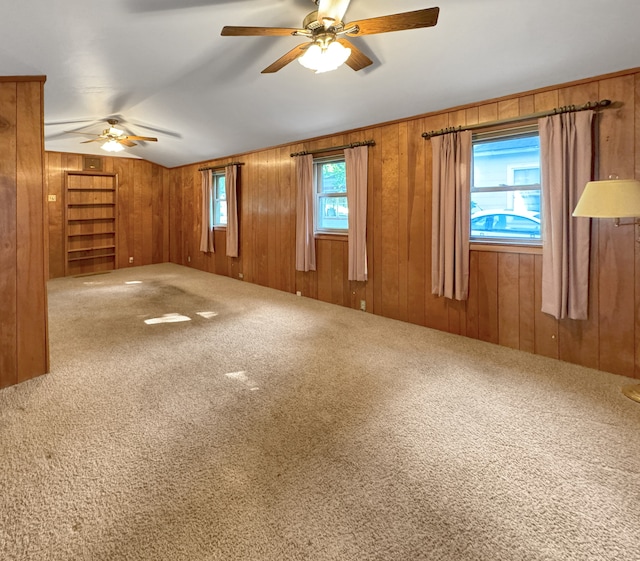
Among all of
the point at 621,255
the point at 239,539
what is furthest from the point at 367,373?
the point at 621,255

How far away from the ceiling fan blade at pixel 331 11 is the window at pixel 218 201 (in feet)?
18.0

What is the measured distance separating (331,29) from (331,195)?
9.64 feet

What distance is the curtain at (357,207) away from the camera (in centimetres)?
456

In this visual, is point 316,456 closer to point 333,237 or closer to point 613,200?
point 613,200

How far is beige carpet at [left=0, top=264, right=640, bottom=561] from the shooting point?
139cm

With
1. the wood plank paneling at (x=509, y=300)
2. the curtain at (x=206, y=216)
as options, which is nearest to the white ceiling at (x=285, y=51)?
the wood plank paneling at (x=509, y=300)

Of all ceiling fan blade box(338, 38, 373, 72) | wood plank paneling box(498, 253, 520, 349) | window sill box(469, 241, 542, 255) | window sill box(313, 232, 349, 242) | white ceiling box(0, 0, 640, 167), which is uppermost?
white ceiling box(0, 0, 640, 167)

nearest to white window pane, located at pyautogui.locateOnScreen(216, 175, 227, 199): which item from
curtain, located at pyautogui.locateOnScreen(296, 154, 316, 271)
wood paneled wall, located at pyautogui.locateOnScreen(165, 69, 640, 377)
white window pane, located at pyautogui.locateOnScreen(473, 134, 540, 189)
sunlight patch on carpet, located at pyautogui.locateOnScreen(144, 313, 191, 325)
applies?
wood paneled wall, located at pyautogui.locateOnScreen(165, 69, 640, 377)

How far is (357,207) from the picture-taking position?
4.62m

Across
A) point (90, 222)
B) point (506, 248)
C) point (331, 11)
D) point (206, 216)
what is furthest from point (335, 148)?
point (90, 222)

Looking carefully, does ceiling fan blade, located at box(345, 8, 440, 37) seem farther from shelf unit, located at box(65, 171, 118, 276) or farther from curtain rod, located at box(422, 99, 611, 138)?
shelf unit, located at box(65, 171, 118, 276)

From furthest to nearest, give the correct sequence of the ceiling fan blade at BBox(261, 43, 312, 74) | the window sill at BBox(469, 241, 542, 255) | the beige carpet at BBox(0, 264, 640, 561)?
1. the window sill at BBox(469, 241, 542, 255)
2. the ceiling fan blade at BBox(261, 43, 312, 74)
3. the beige carpet at BBox(0, 264, 640, 561)

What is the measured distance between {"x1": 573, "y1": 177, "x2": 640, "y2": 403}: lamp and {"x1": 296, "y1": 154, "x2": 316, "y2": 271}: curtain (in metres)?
3.36

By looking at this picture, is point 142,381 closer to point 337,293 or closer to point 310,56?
point 310,56
